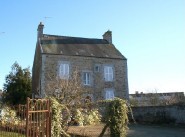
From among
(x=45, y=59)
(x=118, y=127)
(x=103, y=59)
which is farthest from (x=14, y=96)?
(x=118, y=127)

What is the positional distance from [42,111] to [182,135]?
908 centimetres

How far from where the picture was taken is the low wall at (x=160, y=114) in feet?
69.0

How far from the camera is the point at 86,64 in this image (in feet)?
94.5

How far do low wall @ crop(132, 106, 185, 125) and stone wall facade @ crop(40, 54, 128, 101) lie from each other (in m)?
4.73

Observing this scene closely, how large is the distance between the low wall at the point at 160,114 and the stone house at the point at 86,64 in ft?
15.9

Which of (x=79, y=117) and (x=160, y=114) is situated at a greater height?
(x=79, y=117)

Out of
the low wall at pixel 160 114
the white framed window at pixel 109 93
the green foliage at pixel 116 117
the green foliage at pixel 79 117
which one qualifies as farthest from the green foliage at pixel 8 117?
the white framed window at pixel 109 93

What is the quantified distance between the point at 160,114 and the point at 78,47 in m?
11.5

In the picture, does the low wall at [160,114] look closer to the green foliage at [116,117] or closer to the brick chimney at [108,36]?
the brick chimney at [108,36]

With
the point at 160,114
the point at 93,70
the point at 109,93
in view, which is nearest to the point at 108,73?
the point at 93,70

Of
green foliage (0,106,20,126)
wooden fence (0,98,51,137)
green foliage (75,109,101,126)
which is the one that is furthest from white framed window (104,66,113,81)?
wooden fence (0,98,51,137)

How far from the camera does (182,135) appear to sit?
14617mm

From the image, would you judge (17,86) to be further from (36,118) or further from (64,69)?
(36,118)

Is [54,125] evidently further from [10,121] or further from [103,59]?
[103,59]
